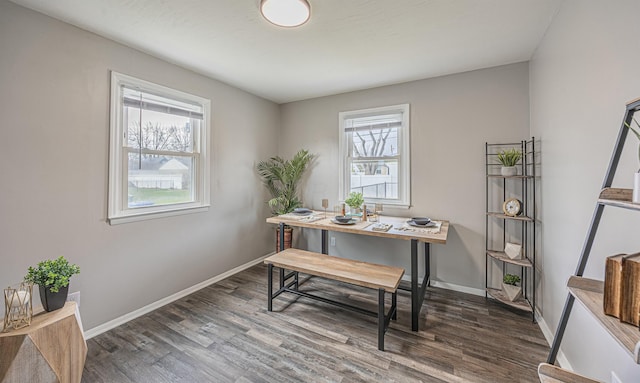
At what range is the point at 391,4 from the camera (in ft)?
5.86

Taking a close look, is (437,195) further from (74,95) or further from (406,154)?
(74,95)

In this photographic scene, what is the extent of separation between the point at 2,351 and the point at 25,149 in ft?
4.50

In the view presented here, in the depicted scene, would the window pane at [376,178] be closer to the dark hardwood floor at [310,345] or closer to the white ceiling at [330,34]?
the white ceiling at [330,34]

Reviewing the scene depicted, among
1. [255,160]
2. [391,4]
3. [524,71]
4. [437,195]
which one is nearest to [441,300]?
[437,195]

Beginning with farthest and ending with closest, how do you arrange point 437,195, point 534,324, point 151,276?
point 437,195 → point 151,276 → point 534,324

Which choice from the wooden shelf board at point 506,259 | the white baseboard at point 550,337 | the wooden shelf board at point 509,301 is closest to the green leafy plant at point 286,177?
the wooden shelf board at point 506,259

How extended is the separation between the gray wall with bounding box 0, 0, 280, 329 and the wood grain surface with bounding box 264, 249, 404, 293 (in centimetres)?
126

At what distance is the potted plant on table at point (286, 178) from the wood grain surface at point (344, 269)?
50.6 inches

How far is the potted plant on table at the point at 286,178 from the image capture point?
153 inches

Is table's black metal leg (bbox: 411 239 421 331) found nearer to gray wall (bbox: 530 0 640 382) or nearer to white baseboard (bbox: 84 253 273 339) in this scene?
gray wall (bbox: 530 0 640 382)

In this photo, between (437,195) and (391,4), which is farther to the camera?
(437,195)

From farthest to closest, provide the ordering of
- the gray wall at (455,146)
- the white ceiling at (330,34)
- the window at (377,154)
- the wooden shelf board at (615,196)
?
1. the window at (377,154)
2. the gray wall at (455,146)
3. the white ceiling at (330,34)
4. the wooden shelf board at (615,196)

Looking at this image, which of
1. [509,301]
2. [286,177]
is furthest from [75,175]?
[509,301]

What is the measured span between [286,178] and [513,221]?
118 inches
